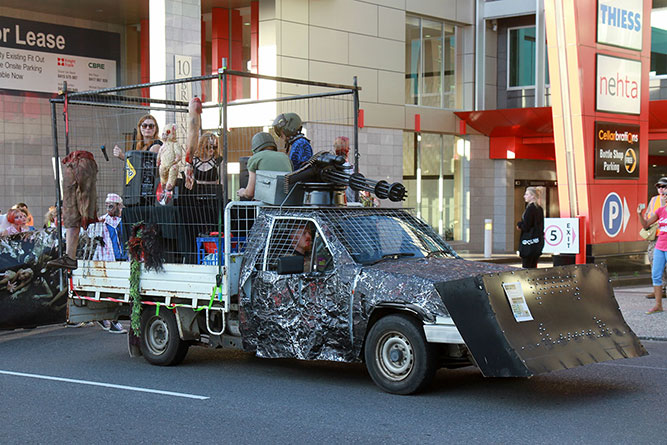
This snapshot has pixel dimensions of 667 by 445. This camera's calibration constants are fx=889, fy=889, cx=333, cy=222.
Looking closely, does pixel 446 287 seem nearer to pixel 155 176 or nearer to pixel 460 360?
pixel 460 360

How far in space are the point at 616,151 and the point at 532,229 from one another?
3.33m

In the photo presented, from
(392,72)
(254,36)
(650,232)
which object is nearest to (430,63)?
(392,72)

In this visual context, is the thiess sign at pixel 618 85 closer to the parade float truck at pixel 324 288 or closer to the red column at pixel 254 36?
the parade float truck at pixel 324 288

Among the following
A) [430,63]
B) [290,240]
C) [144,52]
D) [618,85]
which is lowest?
[290,240]

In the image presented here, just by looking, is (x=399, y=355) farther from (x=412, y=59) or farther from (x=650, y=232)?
(x=412, y=59)

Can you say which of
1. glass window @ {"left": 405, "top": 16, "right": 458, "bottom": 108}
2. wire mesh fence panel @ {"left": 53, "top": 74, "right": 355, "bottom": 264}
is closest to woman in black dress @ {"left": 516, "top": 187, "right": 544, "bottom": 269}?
wire mesh fence panel @ {"left": 53, "top": 74, "right": 355, "bottom": 264}

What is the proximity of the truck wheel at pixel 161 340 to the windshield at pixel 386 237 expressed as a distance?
7.74 ft

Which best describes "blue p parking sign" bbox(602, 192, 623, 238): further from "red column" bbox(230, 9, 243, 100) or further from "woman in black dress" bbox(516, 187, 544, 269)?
"red column" bbox(230, 9, 243, 100)

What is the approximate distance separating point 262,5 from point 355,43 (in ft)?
9.95

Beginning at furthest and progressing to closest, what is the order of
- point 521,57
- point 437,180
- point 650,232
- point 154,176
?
point 521,57 < point 437,180 < point 650,232 < point 154,176

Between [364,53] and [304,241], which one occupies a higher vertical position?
[364,53]

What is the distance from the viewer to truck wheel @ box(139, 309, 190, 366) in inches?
378

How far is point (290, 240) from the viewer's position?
8.73m

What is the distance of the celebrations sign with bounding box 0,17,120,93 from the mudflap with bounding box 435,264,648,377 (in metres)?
20.3
